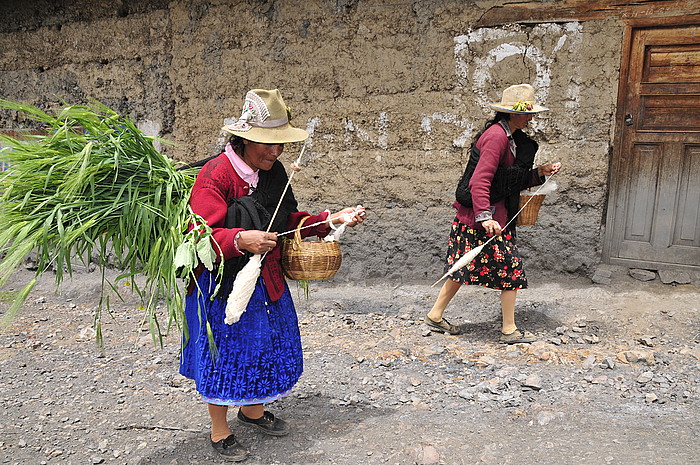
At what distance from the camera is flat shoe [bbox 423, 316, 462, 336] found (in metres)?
4.12

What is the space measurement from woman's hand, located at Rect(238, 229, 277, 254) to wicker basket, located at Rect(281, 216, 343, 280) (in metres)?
0.26

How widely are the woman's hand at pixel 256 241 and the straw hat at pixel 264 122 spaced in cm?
37

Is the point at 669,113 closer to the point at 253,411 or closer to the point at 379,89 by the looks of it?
the point at 379,89

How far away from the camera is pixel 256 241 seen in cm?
233

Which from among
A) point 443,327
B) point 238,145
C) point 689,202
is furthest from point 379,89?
point 238,145

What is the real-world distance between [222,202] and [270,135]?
1.07ft

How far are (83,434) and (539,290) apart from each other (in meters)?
3.24

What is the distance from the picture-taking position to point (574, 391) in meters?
3.19

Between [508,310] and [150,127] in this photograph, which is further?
[150,127]

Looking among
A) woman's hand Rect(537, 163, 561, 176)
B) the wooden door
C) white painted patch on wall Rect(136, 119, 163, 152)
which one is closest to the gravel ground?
the wooden door

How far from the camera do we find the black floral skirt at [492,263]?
379 cm

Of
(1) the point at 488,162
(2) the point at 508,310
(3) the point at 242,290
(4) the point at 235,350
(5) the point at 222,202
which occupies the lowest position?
(2) the point at 508,310

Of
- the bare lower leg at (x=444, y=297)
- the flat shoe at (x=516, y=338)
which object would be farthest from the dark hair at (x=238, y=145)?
the flat shoe at (x=516, y=338)

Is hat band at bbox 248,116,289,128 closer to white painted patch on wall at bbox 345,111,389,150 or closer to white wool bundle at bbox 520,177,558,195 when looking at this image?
white wool bundle at bbox 520,177,558,195
